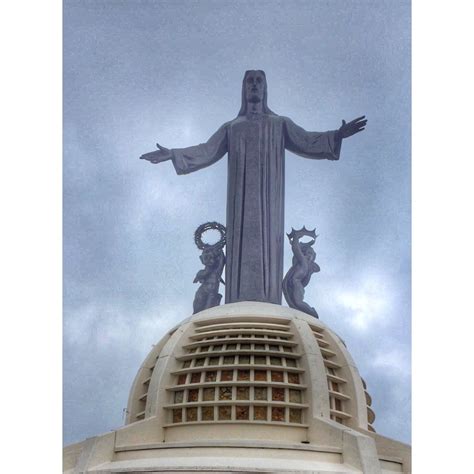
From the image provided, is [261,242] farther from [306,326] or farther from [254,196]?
[306,326]

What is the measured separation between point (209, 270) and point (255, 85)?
5.34 m

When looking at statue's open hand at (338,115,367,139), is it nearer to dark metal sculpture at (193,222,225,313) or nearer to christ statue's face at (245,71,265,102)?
christ statue's face at (245,71,265,102)

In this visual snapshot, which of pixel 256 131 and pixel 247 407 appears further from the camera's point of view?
pixel 256 131

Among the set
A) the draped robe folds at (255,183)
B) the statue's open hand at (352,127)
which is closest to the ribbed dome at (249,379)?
Answer: the draped robe folds at (255,183)

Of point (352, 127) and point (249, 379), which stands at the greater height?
point (352, 127)

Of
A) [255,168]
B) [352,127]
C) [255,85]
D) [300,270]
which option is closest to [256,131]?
[255,168]

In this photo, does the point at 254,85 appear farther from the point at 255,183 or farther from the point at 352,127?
the point at 352,127

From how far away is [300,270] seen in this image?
20766mm

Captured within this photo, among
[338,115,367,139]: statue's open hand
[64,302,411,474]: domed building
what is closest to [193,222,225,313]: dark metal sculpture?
[64,302,411,474]: domed building

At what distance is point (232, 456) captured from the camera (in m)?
13.2

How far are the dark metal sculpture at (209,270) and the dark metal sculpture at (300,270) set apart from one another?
185 cm

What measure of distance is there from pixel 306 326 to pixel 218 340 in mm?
1975

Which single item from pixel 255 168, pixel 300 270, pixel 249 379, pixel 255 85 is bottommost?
pixel 249 379

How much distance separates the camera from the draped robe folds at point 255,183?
20031mm
